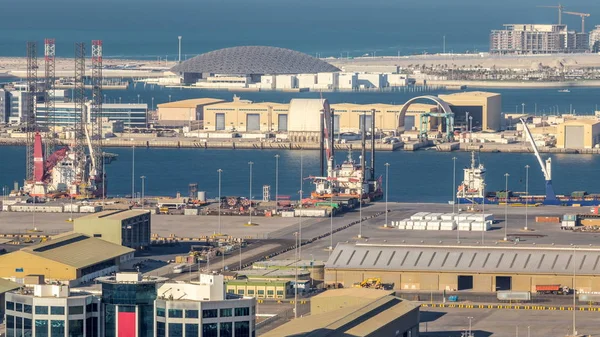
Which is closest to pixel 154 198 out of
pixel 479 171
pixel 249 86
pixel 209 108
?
pixel 479 171

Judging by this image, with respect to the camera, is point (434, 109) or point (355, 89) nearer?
point (434, 109)

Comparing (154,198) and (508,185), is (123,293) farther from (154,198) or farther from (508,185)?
(508,185)

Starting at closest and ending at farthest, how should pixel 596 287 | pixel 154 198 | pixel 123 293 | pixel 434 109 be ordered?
pixel 123 293, pixel 596 287, pixel 154 198, pixel 434 109

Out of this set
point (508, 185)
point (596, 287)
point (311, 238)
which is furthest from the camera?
point (508, 185)

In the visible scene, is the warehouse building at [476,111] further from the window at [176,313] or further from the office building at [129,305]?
the window at [176,313]

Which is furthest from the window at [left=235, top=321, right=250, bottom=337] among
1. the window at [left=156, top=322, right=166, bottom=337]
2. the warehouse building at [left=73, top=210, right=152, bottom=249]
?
the warehouse building at [left=73, top=210, right=152, bottom=249]

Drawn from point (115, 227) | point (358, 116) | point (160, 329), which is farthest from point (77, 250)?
point (358, 116)

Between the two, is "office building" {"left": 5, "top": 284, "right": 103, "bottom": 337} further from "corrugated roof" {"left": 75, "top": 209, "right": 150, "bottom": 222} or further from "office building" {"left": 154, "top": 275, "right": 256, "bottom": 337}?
"corrugated roof" {"left": 75, "top": 209, "right": 150, "bottom": 222}
